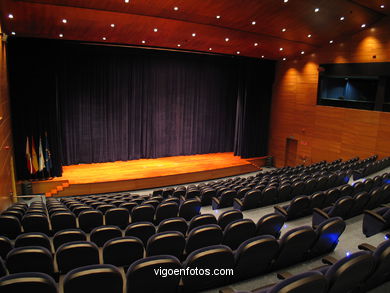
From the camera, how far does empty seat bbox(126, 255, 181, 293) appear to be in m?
2.35

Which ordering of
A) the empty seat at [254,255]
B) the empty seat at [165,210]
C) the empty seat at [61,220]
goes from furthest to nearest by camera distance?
A: the empty seat at [165,210] → the empty seat at [61,220] → the empty seat at [254,255]

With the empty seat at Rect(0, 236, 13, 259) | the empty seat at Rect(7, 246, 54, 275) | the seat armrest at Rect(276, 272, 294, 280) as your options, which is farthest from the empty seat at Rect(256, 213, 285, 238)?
the empty seat at Rect(0, 236, 13, 259)

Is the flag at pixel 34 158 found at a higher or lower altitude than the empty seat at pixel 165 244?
lower

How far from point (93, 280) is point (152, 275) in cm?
42

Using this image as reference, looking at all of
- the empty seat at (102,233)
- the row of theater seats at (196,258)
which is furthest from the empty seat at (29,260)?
the empty seat at (102,233)

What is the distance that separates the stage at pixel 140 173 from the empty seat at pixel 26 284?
901 centimetres

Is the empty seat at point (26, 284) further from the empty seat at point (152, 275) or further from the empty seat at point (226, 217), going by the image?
the empty seat at point (226, 217)

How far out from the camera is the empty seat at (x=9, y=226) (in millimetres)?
4484

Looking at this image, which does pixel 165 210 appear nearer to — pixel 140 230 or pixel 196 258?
pixel 140 230

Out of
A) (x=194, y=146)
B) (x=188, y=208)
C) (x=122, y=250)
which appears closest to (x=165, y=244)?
(x=122, y=250)

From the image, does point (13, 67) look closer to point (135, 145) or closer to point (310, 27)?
point (135, 145)

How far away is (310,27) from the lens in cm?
1084

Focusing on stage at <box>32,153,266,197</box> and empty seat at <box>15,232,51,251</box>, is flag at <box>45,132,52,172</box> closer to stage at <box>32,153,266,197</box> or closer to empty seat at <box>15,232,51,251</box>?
stage at <box>32,153,266,197</box>

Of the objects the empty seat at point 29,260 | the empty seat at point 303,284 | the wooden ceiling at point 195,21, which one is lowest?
the empty seat at point 29,260
